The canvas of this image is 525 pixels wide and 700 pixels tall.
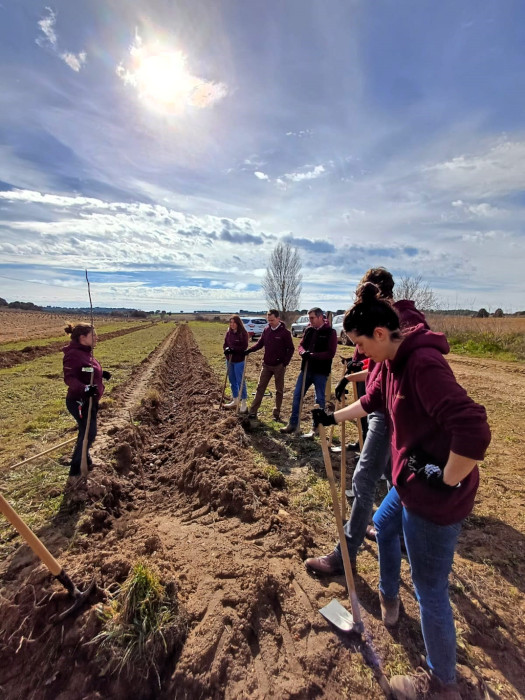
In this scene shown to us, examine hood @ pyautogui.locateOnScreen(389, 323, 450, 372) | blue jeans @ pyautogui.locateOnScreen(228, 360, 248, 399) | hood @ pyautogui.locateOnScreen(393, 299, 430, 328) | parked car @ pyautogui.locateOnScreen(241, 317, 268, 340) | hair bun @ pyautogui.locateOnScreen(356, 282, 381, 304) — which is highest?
hair bun @ pyautogui.locateOnScreen(356, 282, 381, 304)

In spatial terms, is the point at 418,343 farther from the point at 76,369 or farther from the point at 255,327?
the point at 255,327

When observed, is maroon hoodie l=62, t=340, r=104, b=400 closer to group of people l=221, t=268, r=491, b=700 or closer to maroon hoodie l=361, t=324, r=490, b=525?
group of people l=221, t=268, r=491, b=700

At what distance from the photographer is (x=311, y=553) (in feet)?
10.5

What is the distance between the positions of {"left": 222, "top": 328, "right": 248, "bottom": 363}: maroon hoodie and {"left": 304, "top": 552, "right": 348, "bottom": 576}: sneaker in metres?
5.09

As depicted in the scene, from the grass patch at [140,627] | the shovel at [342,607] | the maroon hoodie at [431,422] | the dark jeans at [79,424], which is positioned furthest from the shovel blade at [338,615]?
the dark jeans at [79,424]

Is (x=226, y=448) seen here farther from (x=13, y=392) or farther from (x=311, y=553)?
(x=13, y=392)

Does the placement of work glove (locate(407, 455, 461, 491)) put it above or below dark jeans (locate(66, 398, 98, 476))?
above

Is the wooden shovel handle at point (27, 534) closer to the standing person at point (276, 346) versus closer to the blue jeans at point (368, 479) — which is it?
the blue jeans at point (368, 479)

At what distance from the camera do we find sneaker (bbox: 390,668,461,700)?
73.4 inches

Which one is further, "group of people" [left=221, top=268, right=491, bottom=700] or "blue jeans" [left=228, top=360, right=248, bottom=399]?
"blue jeans" [left=228, top=360, right=248, bottom=399]

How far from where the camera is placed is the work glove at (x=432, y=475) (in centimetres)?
162

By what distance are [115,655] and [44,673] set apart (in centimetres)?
55

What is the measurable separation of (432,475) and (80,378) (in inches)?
175

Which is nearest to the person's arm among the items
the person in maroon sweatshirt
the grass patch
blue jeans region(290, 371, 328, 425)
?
the person in maroon sweatshirt
